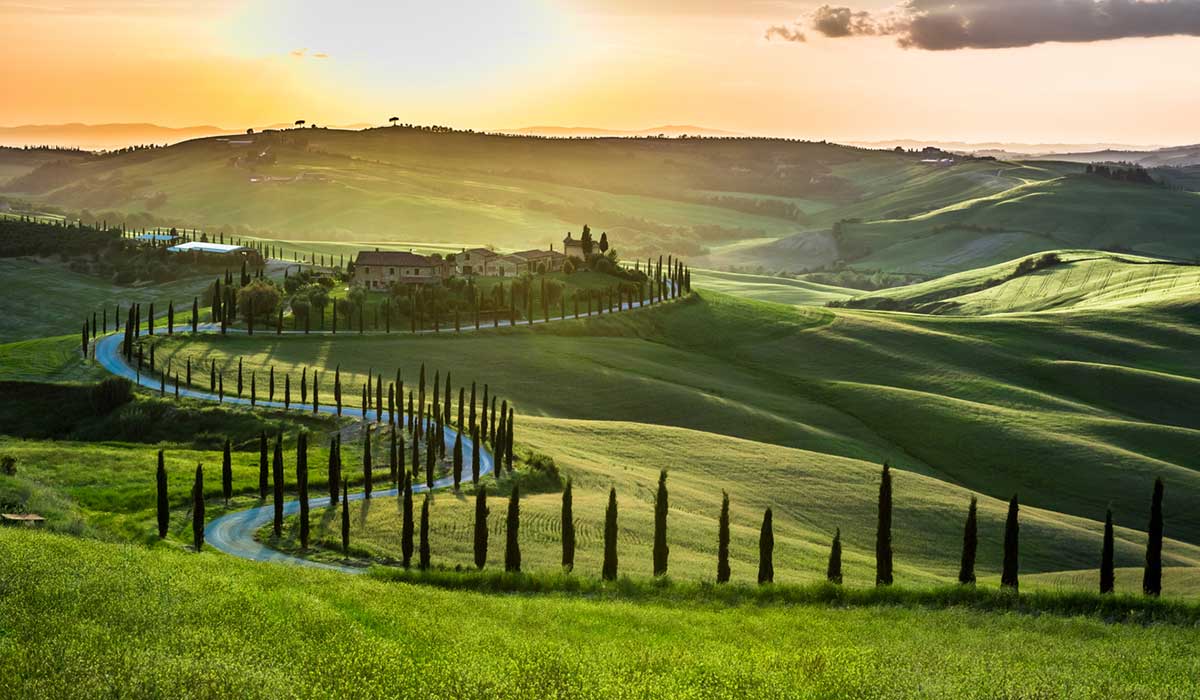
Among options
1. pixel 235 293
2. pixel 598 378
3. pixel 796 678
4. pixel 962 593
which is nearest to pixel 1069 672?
pixel 796 678

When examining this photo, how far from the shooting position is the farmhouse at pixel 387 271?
174 m

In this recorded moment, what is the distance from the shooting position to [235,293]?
151 metres

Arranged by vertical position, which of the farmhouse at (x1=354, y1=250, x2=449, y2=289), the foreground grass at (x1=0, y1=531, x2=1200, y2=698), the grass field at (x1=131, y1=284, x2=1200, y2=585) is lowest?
the grass field at (x1=131, y1=284, x2=1200, y2=585)

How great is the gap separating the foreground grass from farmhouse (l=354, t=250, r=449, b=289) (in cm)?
13322

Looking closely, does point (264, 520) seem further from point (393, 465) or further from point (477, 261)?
point (477, 261)

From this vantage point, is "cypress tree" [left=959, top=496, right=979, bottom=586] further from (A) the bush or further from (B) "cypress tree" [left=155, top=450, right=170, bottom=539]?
(A) the bush

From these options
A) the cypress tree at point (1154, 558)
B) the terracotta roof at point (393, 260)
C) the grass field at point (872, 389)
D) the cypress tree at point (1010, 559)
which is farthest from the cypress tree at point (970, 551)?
the terracotta roof at point (393, 260)

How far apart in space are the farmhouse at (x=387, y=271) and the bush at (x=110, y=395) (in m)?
68.6

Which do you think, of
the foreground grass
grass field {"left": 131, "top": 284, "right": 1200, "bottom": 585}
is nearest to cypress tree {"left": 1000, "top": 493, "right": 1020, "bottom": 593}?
the foreground grass

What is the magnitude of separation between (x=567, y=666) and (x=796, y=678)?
6.70 m

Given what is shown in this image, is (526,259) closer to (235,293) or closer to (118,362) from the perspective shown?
(235,293)

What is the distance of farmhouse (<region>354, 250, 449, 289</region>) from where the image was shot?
174m

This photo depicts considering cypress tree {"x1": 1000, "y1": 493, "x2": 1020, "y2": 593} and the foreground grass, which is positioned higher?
the foreground grass

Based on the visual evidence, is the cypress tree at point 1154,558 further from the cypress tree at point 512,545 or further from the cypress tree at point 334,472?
the cypress tree at point 334,472
